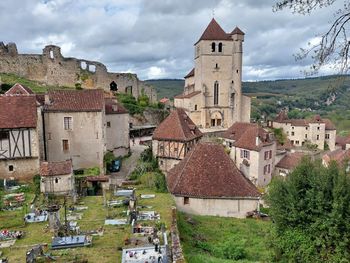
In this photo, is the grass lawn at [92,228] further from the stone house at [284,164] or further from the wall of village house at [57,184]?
the stone house at [284,164]

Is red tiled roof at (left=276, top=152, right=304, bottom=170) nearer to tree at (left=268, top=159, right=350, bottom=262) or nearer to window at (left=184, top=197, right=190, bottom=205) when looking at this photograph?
window at (left=184, top=197, right=190, bottom=205)

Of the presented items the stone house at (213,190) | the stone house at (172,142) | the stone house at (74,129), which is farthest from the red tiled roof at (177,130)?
the stone house at (213,190)

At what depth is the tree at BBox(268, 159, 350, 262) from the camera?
40.2ft

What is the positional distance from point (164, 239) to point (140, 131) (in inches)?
1153

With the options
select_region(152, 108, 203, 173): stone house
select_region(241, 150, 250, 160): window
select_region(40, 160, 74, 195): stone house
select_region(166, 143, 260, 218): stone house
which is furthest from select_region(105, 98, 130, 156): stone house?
select_region(241, 150, 250, 160): window

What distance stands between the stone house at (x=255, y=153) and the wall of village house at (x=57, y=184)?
1835 cm

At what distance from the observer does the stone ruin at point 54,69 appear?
145 ft

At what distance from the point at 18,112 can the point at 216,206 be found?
13.8 m

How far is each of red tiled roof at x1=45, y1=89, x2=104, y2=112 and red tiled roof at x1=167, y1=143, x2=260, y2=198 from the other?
763cm

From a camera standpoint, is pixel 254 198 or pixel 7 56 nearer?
pixel 254 198

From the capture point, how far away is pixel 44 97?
2445 centimetres

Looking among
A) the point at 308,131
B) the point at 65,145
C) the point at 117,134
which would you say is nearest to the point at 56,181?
the point at 65,145

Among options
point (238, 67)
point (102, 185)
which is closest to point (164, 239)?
point (102, 185)

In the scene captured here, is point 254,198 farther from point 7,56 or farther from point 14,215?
point 7,56
